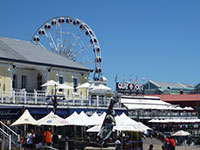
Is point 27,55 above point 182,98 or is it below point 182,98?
above

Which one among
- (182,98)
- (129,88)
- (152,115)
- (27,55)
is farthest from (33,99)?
(182,98)

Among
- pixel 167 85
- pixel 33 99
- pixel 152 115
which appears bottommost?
pixel 152 115

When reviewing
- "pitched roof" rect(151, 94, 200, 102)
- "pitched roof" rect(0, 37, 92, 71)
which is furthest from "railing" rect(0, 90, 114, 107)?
"pitched roof" rect(151, 94, 200, 102)

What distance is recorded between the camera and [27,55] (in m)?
35.1

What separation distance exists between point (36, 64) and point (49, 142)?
45.7ft

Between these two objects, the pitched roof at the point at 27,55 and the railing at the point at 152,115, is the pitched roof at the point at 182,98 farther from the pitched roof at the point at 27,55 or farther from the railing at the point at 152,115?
the pitched roof at the point at 27,55

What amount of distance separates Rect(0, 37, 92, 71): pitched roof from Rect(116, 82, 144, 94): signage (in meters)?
21.5

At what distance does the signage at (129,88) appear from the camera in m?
60.5

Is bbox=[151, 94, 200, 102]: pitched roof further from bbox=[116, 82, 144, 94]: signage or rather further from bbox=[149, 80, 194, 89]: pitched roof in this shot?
bbox=[149, 80, 194, 89]: pitched roof

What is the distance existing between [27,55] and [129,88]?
29.3 metres

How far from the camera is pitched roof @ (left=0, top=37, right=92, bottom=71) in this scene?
32875 mm

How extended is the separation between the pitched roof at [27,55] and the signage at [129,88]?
21538 millimetres

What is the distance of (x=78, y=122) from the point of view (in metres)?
27.4

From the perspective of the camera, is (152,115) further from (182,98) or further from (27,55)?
(182,98)
